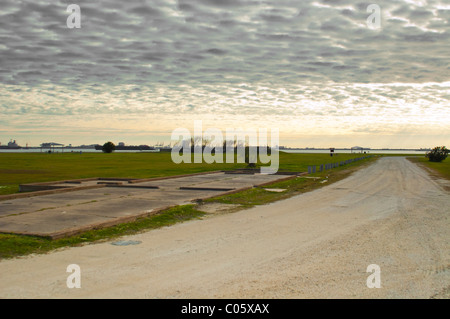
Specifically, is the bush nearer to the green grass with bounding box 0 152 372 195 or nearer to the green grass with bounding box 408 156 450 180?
the green grass with bounding box 408 156 450 180

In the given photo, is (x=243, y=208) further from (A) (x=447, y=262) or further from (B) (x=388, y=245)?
(A) (x=447, y=262)

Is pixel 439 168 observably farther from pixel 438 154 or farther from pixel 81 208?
pixel 81 208

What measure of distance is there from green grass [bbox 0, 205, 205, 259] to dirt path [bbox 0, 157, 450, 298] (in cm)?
53

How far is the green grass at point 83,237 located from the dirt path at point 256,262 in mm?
528

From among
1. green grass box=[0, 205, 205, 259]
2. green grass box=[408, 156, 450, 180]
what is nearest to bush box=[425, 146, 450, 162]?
green grass box=[408, 156, 450, 180]

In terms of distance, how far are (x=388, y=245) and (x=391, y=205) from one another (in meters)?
7.89

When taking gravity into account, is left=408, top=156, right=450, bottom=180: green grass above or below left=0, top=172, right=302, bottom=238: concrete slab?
above

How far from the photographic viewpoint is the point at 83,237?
32.6ft

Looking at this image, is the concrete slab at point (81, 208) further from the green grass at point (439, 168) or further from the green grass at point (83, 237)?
the green grass at point (439, 168)

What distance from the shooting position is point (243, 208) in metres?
15.4

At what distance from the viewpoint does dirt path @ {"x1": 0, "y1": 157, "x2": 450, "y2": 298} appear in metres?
6.16

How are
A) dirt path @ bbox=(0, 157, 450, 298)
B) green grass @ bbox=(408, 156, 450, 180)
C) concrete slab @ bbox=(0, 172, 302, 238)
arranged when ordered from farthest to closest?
green grass @ bbox=(408, 156, 450, 180) < concrete slab @ bbox=(0, 172, 302, 238) < dirt path @ bbox=(0, 157, 450, 298)

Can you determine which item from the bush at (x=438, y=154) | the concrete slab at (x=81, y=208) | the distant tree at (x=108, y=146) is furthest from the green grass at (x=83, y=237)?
the distant tree at (x=108, y=146)
